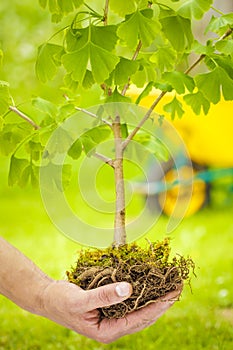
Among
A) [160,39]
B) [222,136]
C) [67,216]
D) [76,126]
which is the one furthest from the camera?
[222,136]

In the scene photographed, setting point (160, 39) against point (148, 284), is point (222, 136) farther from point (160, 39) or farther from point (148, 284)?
point (148, 284)

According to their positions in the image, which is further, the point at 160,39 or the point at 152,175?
the point at 152,175

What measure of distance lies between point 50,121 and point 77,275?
0.30 m

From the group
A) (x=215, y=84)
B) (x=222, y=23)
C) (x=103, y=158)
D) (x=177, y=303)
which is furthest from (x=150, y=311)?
(x=177, y=303)

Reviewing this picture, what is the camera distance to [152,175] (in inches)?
128

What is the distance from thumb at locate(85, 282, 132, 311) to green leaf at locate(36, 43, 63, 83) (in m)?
0.40

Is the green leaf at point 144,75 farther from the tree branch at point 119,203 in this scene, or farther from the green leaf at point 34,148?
the green leaf at point 34,148

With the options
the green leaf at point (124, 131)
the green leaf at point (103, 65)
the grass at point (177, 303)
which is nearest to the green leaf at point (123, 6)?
the green leaf at point (103, 65)

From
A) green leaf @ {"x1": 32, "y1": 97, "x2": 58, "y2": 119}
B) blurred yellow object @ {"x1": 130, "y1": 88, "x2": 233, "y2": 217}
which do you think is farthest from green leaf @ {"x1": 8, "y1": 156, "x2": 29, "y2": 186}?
blurred yellow object @ {"x1": 130, "y1": 88, "x2": 233, "y2": 217}

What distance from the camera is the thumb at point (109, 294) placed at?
100cm

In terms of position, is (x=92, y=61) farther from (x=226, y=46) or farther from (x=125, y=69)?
(x=226, y=46)

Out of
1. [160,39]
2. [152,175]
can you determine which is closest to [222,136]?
[152,175]

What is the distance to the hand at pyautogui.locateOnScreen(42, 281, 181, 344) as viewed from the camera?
1027 mm

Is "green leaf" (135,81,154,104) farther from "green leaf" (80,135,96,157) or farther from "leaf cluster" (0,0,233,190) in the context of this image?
"green leaf" (80,135,96,157)
